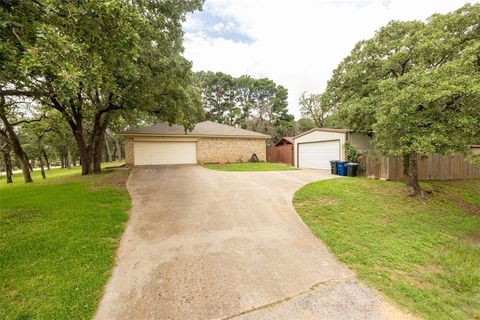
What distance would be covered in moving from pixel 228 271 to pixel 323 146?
12050 mm

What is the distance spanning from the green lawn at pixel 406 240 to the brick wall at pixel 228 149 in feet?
35.8

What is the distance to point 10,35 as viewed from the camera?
140 inches

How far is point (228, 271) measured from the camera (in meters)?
3.22

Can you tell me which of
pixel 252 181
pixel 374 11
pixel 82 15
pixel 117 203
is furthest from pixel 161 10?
pixel 374 11

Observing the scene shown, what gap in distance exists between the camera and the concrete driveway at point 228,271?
8.19 feet

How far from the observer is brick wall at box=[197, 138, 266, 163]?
1759cm

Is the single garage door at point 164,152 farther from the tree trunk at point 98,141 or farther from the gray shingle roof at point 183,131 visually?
the tree trunk at point 98,141

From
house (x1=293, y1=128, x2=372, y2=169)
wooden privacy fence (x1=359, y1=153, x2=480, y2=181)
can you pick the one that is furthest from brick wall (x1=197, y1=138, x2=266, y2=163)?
wooden privacy fence (x1=359, y1=153, x2=480, y2=181)

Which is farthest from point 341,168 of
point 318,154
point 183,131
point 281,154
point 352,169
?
point 183,131

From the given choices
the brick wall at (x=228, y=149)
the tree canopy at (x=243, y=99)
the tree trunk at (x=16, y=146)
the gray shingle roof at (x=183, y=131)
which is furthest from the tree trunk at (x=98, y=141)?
the tree canopy at (x=243, y=99)

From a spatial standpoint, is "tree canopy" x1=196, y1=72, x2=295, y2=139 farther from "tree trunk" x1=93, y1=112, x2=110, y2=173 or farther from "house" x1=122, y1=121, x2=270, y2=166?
"tree trunk" x1=93, y1=112, x2=110, y2=173

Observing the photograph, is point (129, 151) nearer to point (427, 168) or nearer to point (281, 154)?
point (281, 154)

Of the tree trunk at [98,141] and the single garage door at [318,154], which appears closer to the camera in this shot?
the tree trunk at [98,141]

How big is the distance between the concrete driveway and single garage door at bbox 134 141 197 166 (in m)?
10.8
